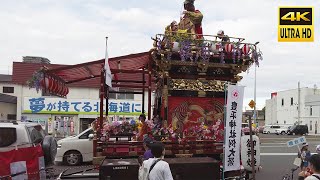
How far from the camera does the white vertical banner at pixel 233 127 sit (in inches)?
370

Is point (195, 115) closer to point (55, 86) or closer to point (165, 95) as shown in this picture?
point (165, 95)

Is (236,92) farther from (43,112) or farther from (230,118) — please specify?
(43,112)

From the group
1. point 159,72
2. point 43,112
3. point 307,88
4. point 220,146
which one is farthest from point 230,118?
point 307,88

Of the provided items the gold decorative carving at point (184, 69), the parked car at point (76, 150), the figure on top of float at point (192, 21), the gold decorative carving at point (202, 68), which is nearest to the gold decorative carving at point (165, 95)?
the gold decorative carving at point (184, 69)

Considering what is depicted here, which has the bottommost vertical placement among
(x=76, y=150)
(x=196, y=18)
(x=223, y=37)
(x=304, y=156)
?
(x=76, y=150)

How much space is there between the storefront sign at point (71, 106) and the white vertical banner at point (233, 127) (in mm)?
26181

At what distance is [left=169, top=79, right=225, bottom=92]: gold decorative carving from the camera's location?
1295cm

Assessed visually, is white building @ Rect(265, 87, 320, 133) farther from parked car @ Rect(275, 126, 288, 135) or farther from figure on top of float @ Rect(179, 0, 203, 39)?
figure on top of float @ Rect(179, 0, 203, 39)

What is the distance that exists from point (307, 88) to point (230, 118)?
218ft

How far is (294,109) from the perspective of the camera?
73.3 metres

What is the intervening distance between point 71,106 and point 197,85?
23676mm

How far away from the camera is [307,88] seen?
70625 millimetres

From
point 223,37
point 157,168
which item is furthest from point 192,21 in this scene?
point 157,168

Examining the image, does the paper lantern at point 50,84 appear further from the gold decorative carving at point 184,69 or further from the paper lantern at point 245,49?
the paper lantern at point 245,49
